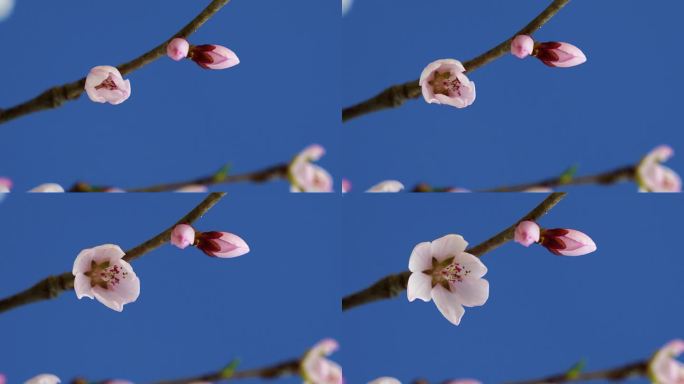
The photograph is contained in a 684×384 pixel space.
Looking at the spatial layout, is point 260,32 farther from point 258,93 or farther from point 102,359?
point 102,359

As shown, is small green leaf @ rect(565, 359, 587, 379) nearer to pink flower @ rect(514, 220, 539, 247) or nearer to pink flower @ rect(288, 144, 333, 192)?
pink flower @ rect(514, 220, 539, 247)

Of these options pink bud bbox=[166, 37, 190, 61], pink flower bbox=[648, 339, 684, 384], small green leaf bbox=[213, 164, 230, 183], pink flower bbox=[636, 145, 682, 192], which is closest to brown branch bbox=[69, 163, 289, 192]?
small green leaf bbox=[213, 164, 230, 183]

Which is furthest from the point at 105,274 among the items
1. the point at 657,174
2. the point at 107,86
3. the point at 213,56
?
the point at 657,174

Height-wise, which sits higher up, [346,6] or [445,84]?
[346,6]

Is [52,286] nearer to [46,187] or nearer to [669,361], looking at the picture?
[46,187]

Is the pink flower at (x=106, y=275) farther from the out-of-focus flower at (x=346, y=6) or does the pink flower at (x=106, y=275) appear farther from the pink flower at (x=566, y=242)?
the pink flower at (x=566, y=242)

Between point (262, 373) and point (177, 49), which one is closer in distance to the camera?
point (177, 49)

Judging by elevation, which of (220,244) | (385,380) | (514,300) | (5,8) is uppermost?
(5,8)
